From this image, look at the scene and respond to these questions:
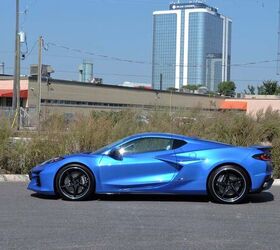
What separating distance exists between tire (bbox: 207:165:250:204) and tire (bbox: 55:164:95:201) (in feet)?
6.84

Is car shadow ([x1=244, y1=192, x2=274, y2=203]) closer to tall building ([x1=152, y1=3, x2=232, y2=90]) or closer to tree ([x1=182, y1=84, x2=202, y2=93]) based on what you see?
tall building ([x1=152, y1=3, x2=232, y2=90])

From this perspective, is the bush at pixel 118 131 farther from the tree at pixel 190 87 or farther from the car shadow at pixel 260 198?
the tree at pixel 190 87

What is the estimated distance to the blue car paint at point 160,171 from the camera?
30.5 feet

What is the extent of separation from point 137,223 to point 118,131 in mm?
6211

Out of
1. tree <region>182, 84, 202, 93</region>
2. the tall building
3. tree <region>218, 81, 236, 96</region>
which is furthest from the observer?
tree <region>218, 81, 236, 96</region>

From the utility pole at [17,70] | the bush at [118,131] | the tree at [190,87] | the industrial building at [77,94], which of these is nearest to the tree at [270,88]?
the tree at [190,87]

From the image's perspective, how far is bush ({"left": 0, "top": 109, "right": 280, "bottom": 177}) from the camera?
12727 millimetres

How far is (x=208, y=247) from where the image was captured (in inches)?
245

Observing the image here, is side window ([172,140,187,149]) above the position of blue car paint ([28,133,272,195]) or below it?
above

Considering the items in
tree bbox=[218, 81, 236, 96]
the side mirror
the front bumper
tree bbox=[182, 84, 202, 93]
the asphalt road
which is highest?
tree bbox=[218, 81, 236, 96]

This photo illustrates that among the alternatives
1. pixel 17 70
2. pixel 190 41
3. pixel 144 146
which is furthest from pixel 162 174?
pixel 190 41

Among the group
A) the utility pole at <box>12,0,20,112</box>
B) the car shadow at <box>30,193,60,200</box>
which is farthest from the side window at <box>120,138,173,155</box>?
the utility pole at <box>12,0,20,112</box>

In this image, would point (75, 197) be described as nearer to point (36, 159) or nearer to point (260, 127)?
point (36, 159)

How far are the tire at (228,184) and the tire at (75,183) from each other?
2.09 meters
